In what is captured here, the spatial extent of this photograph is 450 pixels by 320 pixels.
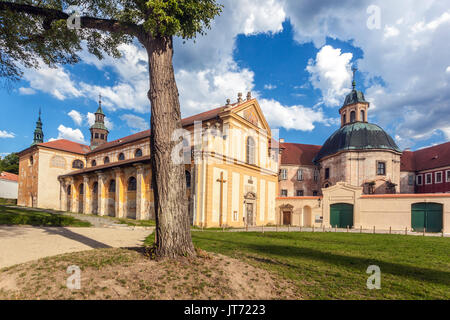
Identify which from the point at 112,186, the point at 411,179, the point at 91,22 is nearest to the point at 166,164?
the point at 91,22

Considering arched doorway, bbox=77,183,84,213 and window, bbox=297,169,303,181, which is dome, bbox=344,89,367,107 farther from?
arched doorway, bbox=77,183,84,213

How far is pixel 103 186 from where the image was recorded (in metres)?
30.0

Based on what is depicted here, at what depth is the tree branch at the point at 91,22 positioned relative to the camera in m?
7.04

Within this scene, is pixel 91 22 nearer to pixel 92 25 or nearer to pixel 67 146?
pixel 92 25

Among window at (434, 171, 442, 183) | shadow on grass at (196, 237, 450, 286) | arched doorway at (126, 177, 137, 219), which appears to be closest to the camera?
shadow on grass at (196, 237, 450, 286)

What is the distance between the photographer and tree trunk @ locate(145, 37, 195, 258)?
237 inches

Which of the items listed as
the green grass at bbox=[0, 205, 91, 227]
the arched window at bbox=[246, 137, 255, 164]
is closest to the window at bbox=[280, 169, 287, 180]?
the arched window at bbox=[246, 137, 255, 164]

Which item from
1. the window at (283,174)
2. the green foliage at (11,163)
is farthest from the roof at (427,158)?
the green foliage at (11,163)

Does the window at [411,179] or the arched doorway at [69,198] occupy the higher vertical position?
the window at [411,179]

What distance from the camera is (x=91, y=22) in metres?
7.48

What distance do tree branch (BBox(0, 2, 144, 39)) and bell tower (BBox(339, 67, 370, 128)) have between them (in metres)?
39.5

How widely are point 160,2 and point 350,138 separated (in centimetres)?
3282

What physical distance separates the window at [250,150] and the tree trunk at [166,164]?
19832 millimetres

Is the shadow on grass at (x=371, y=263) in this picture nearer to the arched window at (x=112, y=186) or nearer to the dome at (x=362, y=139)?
the arched window at (x=112, y=186)
